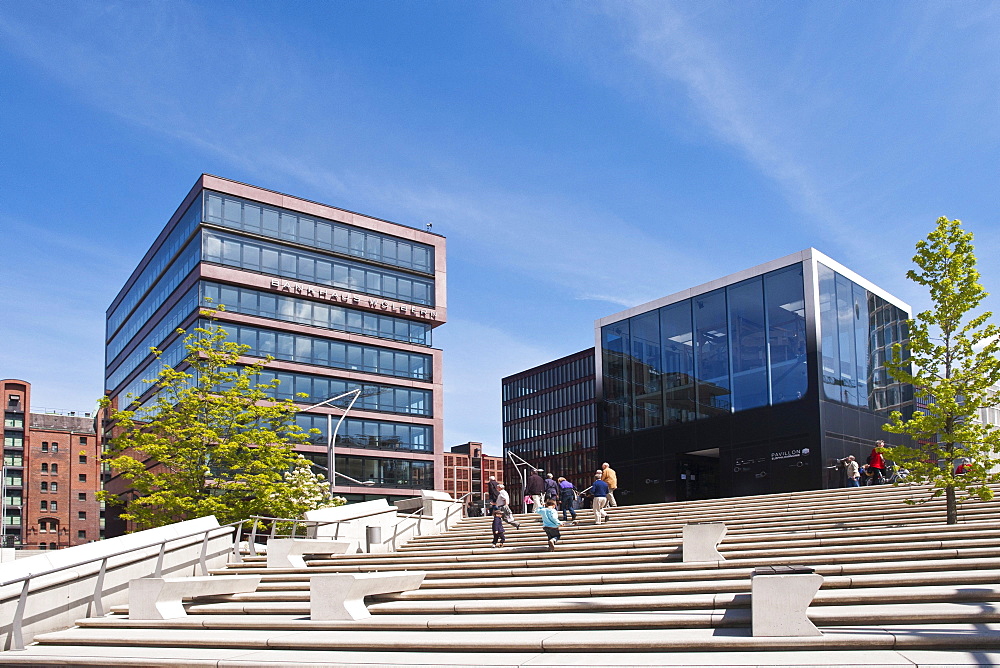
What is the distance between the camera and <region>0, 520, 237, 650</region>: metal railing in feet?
46.6

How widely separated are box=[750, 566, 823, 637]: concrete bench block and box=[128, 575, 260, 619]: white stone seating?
912 centimetres

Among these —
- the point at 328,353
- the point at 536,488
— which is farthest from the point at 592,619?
the point at 328,353

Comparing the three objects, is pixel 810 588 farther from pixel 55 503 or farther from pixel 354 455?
pixel 55 503

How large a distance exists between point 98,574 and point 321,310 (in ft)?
164

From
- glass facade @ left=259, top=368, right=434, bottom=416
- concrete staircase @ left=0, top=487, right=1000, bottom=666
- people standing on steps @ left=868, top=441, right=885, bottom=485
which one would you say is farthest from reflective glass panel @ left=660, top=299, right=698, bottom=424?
glass facade @ left=259, top=368, right=434, bottom=416

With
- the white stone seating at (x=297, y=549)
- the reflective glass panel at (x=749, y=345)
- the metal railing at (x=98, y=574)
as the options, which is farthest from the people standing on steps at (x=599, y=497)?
the reflective glass panel at (x=749, y=345)

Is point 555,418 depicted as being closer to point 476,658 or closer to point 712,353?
point 712,353

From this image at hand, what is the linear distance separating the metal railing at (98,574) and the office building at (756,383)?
2028 cm

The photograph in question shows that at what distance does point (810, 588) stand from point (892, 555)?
15.4 ft

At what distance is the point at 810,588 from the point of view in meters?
10.6

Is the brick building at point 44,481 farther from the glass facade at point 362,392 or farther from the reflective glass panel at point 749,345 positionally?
the reflective glass panel at point 749,345

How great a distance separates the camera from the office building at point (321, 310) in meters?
61.7

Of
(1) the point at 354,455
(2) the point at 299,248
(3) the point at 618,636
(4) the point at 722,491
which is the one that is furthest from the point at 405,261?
(3) the point at 618,636

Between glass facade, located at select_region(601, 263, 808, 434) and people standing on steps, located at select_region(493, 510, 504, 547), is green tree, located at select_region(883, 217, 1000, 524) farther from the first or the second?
glass facade, located at select_region(601, 263, 808, 434)
